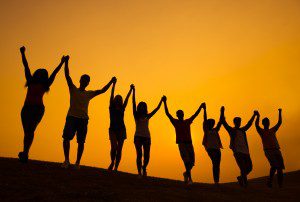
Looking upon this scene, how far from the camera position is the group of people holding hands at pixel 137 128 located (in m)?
9.91

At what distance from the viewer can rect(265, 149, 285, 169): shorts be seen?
1513cm

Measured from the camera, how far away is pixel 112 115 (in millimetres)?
12422

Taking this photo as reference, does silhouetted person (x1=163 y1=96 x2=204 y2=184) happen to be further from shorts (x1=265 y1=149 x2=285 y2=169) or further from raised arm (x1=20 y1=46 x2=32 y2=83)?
raised arm (x1=20 y1=46 x2=32 y2=83)

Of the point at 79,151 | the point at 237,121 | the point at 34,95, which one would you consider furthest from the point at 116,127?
the point at 237,121

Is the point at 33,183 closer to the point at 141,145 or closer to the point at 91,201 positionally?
the point at 91,201

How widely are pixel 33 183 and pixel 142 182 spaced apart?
374cm

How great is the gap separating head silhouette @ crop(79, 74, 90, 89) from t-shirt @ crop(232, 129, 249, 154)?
260 inches

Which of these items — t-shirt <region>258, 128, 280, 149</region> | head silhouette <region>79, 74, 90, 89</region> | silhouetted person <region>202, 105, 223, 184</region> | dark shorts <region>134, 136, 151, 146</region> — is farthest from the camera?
t-shirt <region>258, 128, 280, 149</region>

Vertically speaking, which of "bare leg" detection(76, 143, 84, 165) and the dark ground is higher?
"bare leg" detection(76, 143, 84, 165)

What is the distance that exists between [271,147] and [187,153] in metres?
4.66

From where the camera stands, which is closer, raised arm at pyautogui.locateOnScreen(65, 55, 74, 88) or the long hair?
the long hair

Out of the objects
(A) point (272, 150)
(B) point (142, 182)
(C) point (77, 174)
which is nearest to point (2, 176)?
(C) point (77, 174)

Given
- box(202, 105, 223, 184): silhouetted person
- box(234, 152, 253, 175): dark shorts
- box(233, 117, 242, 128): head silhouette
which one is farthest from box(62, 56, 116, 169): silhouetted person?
box(234, 152, 253, 175): dark shorts

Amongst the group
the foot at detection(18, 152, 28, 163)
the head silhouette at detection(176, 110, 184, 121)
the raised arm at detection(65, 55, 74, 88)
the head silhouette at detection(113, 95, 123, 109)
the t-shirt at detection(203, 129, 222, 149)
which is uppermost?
the raised arm at detection(65, 55, 74, 88)
